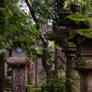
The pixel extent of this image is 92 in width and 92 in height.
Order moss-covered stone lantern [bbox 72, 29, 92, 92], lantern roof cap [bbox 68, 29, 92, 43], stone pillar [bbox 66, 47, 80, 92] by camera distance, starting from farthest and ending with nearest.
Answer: stone pillar [bbox 66, 47, 80, 92]
moss-covered stone lantern [bbox 72, 29, 92, 92]
lantern roof cap [bbox 68, 29, 92, 43]

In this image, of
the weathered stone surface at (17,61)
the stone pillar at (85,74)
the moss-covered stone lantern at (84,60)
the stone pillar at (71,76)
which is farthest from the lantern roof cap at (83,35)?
the weathered stone surface at (17,61)

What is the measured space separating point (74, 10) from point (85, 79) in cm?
202

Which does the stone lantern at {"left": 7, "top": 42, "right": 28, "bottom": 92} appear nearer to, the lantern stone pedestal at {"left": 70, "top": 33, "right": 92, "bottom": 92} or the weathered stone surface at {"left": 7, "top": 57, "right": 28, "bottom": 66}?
the weathered stone surface at {"left": 7, "top": 57, "right": 28, "bottom": 66}

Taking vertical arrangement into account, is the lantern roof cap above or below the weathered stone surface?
above

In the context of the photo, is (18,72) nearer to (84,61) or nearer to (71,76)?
(71,76)

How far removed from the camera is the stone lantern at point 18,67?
5102 mm

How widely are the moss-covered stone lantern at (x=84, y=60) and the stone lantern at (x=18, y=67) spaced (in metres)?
1.34

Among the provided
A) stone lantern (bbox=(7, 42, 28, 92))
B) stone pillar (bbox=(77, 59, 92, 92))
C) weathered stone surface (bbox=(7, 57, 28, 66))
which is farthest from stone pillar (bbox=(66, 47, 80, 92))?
weathered stone surface (bbox=(7, 57, 28, 66))

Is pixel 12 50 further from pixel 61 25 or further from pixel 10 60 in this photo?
pixel 61 25

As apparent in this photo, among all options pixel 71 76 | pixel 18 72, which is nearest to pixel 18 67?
pixel 18 72

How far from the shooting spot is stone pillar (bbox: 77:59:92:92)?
4574 mm

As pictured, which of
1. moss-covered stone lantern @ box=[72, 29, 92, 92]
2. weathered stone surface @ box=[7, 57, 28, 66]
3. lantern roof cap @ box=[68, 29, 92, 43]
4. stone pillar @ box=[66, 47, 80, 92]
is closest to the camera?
lantern roof cap @ box=[68, 29, 92, 43]

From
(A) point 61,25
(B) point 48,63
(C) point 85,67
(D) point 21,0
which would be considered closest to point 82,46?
(C) point 85,67

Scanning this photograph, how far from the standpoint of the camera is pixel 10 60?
5.14m
